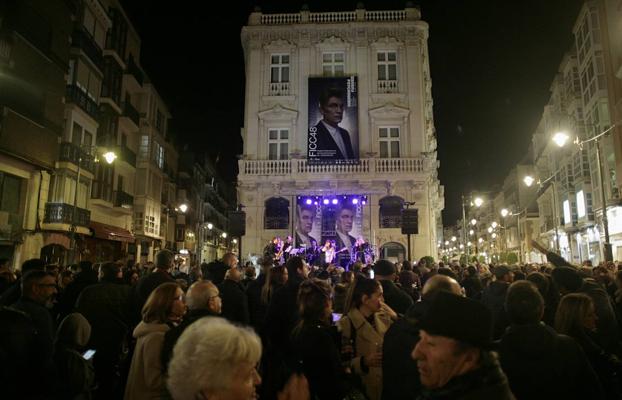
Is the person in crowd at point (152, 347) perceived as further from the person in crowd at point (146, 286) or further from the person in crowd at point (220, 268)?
the person in crowd at point (220, 268)

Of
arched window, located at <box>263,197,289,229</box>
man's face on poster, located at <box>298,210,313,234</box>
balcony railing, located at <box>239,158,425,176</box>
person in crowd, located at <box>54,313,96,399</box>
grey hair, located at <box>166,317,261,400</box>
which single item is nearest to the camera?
grey hair, located at <box>166,317,261,400</box>

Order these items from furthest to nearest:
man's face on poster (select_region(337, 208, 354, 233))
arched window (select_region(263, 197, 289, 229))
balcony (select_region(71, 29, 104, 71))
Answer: arched window (select_region(263, 197, 289, 229)) → man's face on poster (select_region(337, 208, 354, 233)) → balcony (select_region(71, 29, 104, 71))

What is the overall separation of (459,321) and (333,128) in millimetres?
29184

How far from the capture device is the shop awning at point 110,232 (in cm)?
2597

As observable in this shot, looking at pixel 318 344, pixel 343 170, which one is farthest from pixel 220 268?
pixel 343 170

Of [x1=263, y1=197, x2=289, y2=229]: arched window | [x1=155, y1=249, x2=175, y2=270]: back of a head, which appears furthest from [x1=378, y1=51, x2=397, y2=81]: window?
[x1=155, y1=249, x2=175, y2=270]: back of a head

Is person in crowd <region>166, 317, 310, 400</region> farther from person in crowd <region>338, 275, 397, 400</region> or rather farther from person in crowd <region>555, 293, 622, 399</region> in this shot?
person in crowd <region>555, 293, 622, 399</region>

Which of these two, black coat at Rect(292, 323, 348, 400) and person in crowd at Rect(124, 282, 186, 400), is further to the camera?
black coat at Rect(292, 323, 348, 400)

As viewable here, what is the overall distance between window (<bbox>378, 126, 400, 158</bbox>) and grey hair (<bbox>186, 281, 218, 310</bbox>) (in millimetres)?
29086

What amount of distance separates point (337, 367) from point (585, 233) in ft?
129

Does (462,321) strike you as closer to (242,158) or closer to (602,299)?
(602,299)

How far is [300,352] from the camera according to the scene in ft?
12.3

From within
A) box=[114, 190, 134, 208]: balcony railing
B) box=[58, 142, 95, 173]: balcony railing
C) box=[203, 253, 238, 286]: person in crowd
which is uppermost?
box=[58, 142, 95, 173]: balcony railing

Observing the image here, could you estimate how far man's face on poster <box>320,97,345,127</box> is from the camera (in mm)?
30828
